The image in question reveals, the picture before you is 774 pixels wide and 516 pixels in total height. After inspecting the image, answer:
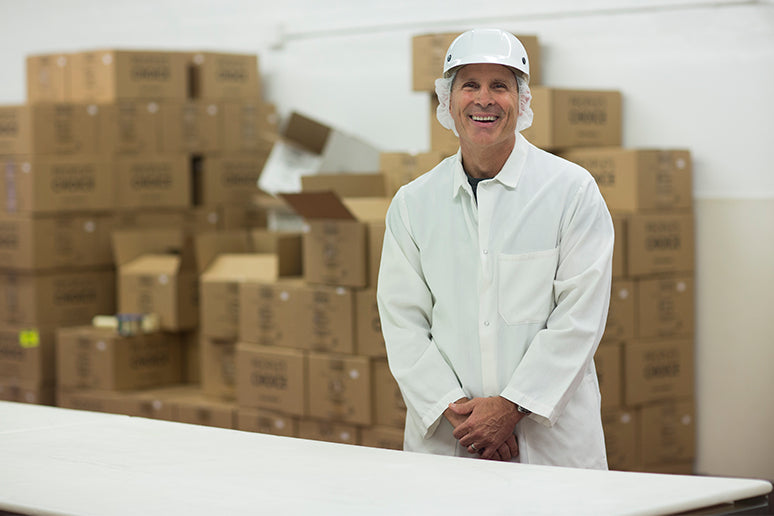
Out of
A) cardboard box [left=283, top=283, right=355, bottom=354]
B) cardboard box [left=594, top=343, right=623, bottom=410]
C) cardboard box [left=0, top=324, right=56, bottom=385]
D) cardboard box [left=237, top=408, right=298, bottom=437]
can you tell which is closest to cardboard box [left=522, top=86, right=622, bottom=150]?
cardboard box [left=594, top=343, right=623, bottom=410]

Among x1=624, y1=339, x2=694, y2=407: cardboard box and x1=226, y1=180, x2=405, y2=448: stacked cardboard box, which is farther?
x1=624, y1=339, x2=694, y2=407: cardboard box

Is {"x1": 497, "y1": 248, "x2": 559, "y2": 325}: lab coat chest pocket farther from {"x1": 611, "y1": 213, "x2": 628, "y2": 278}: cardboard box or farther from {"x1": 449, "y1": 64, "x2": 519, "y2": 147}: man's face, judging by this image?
{"x1": 611, "y1": 213, "x2": 628, "y2": 278}: cardboard box

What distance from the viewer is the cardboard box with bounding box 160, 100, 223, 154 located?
5449mm

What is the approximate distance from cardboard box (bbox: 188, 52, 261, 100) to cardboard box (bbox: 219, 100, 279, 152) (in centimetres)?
5

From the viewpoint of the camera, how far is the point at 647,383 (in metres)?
4.22

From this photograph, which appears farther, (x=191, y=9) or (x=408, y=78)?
(x=191, y=9)

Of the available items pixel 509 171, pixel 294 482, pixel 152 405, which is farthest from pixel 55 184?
pixel 294 482

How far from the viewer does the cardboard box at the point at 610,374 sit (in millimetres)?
4059

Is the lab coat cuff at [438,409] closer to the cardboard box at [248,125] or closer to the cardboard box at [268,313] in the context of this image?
the cardboard box at [268,313]

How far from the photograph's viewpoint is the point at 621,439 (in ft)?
13.6

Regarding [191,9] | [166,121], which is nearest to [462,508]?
[166,121]

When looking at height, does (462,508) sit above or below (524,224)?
below

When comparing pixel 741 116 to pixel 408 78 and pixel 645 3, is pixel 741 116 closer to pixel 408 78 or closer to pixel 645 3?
pixel 645 3

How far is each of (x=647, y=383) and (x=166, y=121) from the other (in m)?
2.59
